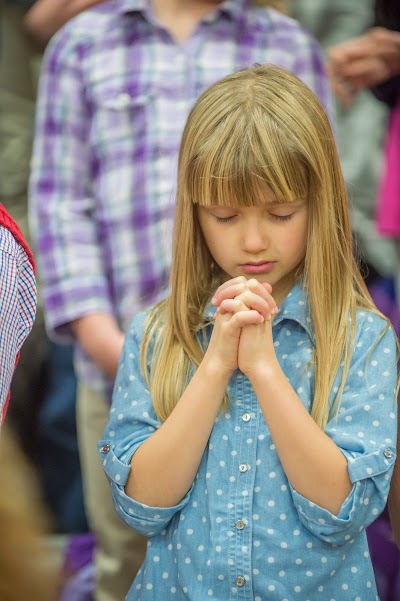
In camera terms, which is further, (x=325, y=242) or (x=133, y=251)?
(x=133, y=251)

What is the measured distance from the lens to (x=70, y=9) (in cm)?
284

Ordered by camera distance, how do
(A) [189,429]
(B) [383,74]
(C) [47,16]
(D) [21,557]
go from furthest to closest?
(C) [47,16]
(B) [383,74]
(A) [189,429]
(D) [21,557]

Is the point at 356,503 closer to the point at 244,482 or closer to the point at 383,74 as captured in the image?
the point at 244,482

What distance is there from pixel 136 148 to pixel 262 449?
1.01m

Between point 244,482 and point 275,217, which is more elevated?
point 275,217

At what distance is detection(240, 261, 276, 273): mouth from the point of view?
1.83 m

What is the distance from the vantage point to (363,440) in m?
1.71

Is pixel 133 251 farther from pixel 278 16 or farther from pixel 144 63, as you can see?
pixel 278 16

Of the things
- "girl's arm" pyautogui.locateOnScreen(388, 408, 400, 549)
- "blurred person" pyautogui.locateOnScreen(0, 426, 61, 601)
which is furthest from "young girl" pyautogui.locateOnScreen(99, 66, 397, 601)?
"blurred person" pyautogui.locateOnScreen(0, 426, 61, 601)

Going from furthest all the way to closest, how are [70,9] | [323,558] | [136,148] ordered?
[70,9], [136,148], [323,558]

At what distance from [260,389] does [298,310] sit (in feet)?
0.72

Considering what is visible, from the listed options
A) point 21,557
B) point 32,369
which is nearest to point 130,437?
point 21,557

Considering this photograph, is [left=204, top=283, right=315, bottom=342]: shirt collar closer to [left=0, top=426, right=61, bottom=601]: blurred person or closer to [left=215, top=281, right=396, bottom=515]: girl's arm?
[left=215, top=281, right=396, bottom=515]: girl's arm

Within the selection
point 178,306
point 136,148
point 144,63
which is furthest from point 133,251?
point 178,306
